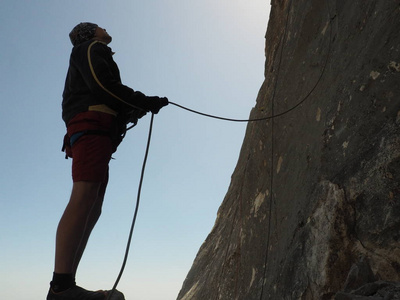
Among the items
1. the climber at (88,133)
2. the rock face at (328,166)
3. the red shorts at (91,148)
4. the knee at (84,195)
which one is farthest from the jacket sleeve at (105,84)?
the rock face at (328,166)

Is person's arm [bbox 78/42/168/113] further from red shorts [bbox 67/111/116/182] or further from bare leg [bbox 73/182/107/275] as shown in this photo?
bare leg [bbox 73/182/107/275]

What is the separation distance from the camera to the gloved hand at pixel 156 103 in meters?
3.94

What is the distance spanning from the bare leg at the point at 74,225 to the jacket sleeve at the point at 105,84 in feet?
2.43

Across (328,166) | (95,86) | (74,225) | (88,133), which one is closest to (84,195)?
(74,225)

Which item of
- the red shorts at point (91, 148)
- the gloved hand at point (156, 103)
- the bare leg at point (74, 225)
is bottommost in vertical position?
the bare leg at point (74, 225)

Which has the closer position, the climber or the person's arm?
the climber

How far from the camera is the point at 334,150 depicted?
3.95m

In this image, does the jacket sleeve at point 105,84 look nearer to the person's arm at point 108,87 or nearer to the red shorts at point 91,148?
the person's arm at point 108,87

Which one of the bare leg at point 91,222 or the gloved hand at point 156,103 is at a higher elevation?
the gloved hand at point 156,103

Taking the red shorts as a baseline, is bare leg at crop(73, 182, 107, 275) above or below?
below

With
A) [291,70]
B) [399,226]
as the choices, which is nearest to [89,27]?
[291,70]

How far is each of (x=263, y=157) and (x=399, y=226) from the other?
253 centimetres

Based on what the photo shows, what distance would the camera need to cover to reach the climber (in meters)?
3.48

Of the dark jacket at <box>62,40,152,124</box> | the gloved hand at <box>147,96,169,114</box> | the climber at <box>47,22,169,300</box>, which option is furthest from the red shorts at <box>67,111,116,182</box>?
the gloved hand at <box>147,96,169,114</box>
